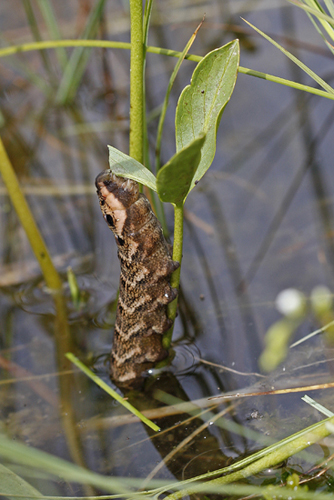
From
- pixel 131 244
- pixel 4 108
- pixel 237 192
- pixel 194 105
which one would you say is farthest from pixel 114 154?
pixel 4 108

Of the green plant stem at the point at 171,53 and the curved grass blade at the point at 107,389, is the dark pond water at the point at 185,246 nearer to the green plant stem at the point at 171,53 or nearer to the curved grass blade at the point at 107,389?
the curved grass blade at the point at 107,389

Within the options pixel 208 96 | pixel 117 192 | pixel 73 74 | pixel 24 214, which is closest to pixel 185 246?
pixel 24 214

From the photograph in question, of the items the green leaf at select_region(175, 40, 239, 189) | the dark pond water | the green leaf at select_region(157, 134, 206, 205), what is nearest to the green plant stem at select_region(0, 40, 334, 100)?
the green leaf at select_region(175, 40, 239, 189)

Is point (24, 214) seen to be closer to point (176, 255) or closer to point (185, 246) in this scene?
point (176, 255)

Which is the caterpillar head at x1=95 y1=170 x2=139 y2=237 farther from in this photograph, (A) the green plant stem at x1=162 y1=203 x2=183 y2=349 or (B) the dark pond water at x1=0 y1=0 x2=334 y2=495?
(B) the dark pond water at x1=0 y1=0 x2=334 y2=495

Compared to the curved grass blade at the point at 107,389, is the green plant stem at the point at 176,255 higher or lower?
higher

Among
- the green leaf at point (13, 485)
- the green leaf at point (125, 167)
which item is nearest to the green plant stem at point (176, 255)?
the green leaf at point (125, 167)
